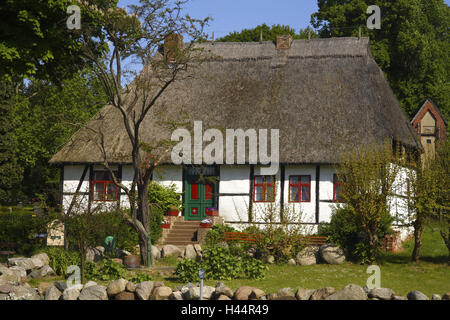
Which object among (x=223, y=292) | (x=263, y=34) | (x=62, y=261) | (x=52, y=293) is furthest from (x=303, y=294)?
(x=263, y=34)

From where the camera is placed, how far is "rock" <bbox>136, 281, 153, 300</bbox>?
11.6m

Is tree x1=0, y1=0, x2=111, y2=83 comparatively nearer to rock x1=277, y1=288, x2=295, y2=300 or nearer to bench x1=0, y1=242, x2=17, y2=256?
bench x1=0, y1=242, x2=17, y2=256

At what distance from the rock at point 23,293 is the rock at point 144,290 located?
2.27 metres

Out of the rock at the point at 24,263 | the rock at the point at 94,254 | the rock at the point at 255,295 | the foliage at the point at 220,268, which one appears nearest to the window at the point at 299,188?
the foliage at the point at 220,268

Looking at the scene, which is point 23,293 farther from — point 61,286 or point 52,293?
point 61,286

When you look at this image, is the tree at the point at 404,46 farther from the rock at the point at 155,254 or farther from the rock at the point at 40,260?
the rock at the point at 40,260

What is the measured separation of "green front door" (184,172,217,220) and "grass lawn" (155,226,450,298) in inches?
244

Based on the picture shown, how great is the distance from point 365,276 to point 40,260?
9193 millimetres

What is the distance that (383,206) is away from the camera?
1742 centimetres

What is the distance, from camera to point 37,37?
16516 millimetres
